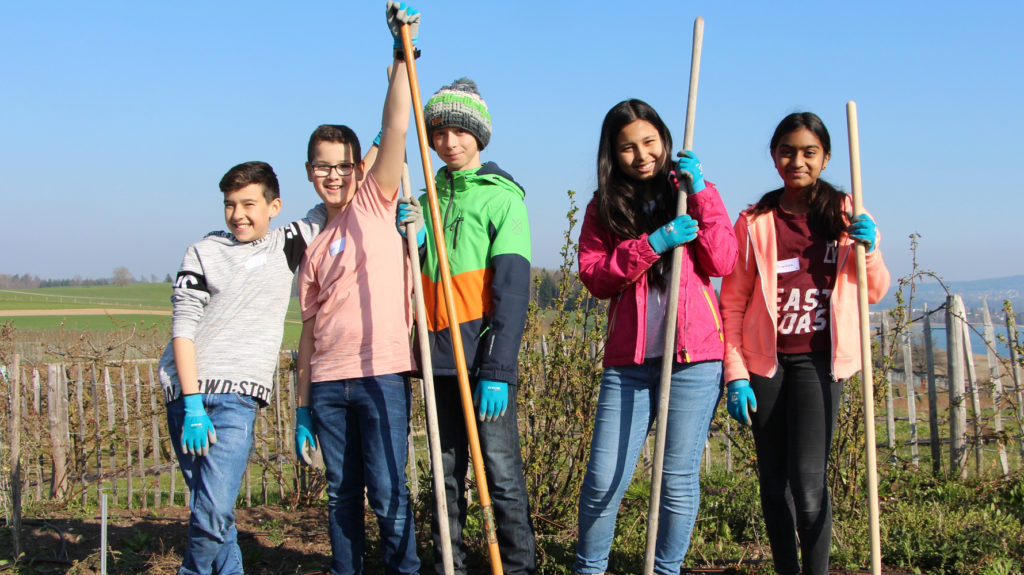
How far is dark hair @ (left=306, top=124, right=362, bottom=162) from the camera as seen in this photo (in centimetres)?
320

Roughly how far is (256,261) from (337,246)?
14.2 inches

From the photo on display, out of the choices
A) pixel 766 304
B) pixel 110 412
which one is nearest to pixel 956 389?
pixel 766 304

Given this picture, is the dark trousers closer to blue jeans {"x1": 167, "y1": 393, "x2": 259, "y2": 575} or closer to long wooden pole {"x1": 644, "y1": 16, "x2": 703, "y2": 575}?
long wooden pole {"x1": 644, "y1": 16, "x2": 703, "y2": 575}

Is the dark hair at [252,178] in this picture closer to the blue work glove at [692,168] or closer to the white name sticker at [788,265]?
the blue work glove at [692,168]

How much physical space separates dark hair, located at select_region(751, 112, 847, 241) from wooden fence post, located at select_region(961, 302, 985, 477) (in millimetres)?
3714

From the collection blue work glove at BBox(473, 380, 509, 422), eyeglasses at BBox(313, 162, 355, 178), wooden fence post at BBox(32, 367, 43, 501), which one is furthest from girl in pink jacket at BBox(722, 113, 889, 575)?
wooden fence post at BBox(32, 367, 43, 501)

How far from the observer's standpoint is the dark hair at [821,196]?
9.50 ft

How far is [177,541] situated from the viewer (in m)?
4.47

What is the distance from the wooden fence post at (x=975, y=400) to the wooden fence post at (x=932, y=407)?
0.80ft

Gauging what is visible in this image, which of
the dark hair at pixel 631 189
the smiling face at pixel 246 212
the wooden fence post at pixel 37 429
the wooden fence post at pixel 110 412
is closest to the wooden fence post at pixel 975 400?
the dark hair at pixel 631 189

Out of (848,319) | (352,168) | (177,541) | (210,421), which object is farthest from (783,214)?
(177,541)

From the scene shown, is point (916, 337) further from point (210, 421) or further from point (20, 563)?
point (20, 563)

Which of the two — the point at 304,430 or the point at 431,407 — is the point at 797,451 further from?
the point at 304,430

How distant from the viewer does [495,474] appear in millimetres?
3010
